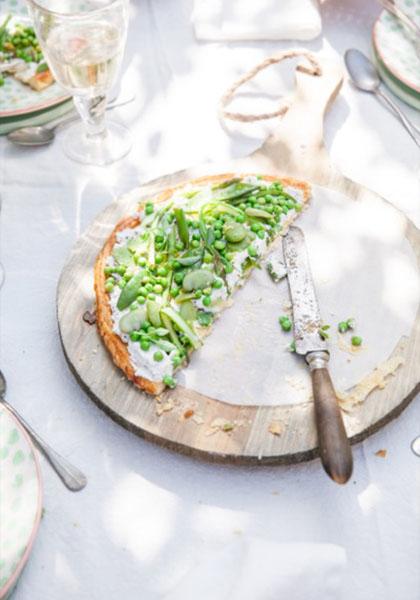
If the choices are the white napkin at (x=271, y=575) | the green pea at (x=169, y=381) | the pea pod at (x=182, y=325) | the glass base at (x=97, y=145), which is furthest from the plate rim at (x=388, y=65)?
the white napkin at (x=271, y=575)

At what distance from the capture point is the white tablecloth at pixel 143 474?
45.6 inches

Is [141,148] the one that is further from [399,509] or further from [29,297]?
[399,509]

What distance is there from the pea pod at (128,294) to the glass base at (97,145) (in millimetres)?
496

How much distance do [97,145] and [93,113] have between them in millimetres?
110

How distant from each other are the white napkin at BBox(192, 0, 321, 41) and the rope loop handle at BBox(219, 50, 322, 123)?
13 centimetres

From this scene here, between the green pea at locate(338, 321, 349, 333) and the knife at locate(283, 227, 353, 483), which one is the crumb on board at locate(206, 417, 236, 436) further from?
the green pea at locate(338, 321, 349, 333)

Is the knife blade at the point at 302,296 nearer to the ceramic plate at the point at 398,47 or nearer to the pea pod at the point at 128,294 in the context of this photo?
the pea pod at the point at 128,294

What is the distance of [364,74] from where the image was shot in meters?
1.88

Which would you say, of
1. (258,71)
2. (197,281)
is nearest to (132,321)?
(197,281)

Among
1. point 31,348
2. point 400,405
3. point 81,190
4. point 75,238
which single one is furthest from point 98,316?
point 400,405

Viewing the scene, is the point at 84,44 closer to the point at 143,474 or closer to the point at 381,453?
the point at 143,474

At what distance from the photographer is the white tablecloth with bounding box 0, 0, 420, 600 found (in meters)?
1.16

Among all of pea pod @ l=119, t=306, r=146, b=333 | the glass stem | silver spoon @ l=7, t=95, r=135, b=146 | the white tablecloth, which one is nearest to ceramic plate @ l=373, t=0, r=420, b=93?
the white tablecloth

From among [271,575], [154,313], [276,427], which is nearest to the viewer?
[271,575]
